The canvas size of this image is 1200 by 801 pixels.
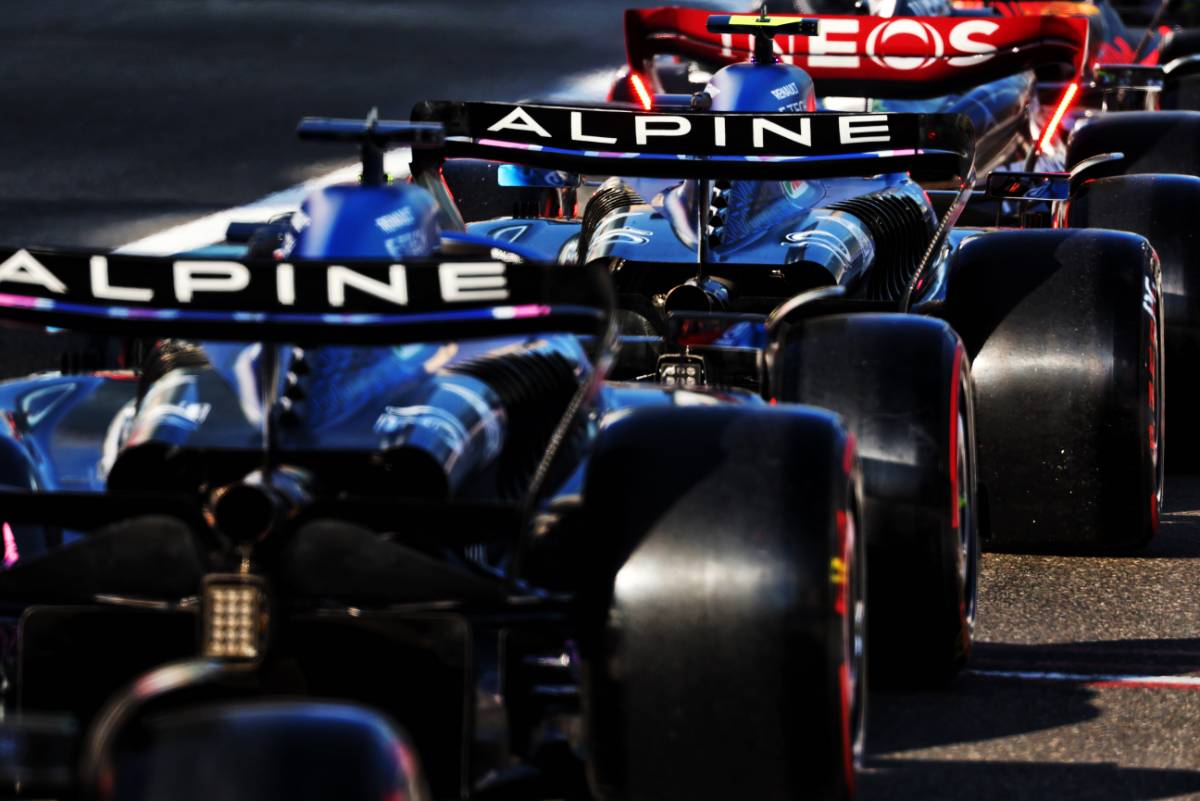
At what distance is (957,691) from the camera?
5.96 meters

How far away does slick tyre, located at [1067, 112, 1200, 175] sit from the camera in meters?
11.5

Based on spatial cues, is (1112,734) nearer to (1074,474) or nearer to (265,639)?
(1074,474)

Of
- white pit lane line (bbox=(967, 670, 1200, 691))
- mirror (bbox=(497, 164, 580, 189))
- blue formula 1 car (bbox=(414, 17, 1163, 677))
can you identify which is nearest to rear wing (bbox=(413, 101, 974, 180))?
blue formula 1 car (bbox=(414, 17, 1163, 677))

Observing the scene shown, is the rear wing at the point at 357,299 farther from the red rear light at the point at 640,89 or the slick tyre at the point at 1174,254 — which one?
the red rear light at the point at 640,89

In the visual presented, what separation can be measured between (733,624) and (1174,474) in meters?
4.93

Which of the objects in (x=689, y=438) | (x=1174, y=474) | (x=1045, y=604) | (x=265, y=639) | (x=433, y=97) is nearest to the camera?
(x=265, y=639)

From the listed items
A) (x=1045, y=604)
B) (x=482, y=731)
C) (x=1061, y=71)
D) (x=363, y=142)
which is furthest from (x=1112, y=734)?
(x=1061, y=71)

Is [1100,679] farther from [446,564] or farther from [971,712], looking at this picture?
[446,564]

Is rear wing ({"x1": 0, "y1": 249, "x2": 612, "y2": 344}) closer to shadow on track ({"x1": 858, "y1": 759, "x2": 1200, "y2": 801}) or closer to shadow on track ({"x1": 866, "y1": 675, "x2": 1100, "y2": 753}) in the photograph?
shadow on track ({"x1": 858, "y1": 759, "x2": 1200, "y2": 801})

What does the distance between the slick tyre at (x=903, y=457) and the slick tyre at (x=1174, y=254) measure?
2.95 meters

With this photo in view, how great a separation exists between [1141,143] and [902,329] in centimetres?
596

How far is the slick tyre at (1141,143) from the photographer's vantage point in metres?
11.5

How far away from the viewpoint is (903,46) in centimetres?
1162

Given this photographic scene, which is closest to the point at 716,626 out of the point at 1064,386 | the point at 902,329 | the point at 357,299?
the point at 357,299
